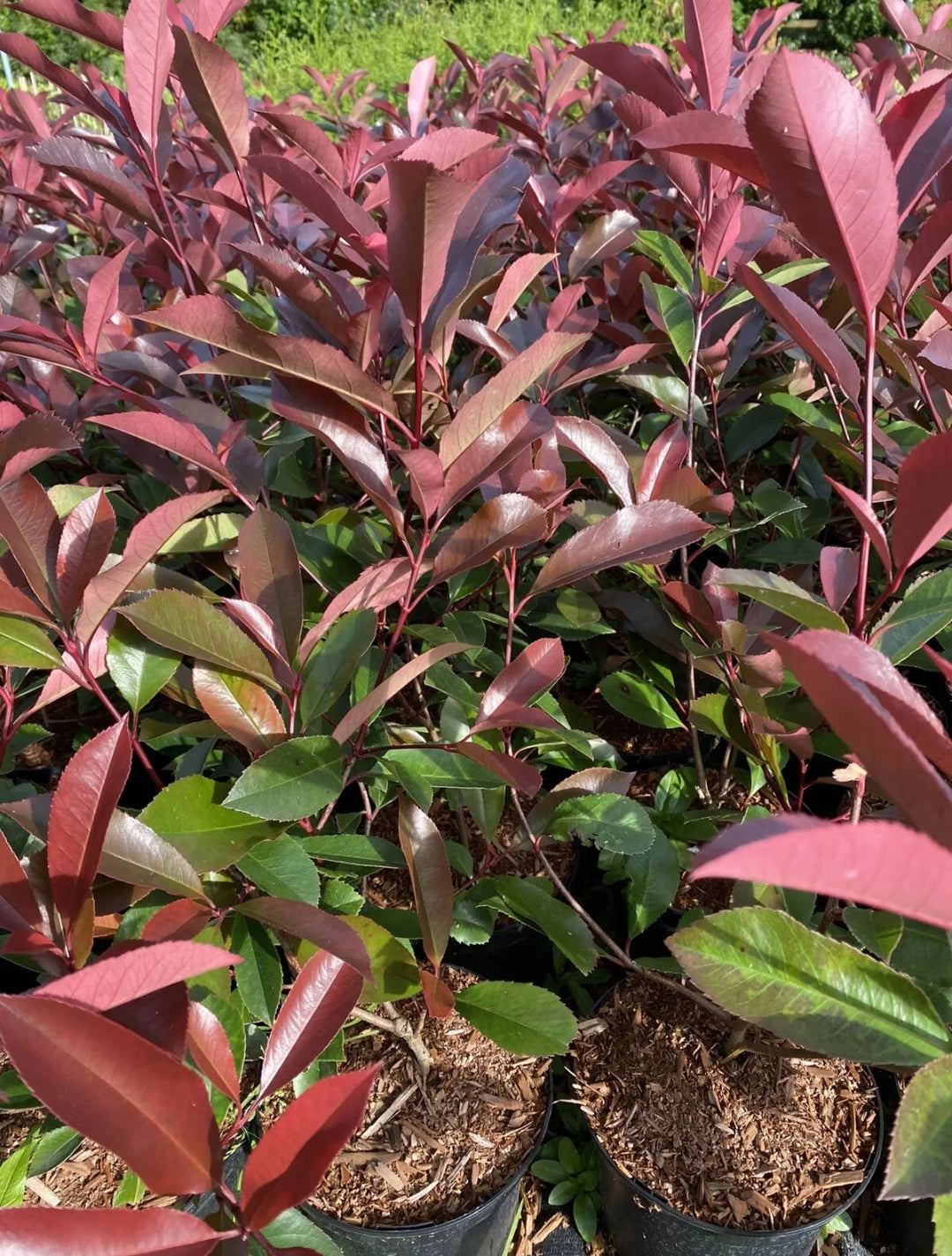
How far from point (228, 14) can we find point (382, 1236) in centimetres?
162

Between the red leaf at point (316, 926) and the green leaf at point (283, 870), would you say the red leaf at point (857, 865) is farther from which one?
the green leaf at point (283, 870)

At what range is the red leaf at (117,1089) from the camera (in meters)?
0.46

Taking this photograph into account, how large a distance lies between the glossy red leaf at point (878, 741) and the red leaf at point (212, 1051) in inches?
19.8

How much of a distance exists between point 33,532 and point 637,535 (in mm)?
593

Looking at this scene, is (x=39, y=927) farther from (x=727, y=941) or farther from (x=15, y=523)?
(x=727, y=941)

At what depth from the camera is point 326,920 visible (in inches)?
26.4

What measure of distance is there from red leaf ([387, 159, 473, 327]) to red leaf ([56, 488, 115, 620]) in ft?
1.14

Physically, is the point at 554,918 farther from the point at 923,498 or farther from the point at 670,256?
the point at 670,256

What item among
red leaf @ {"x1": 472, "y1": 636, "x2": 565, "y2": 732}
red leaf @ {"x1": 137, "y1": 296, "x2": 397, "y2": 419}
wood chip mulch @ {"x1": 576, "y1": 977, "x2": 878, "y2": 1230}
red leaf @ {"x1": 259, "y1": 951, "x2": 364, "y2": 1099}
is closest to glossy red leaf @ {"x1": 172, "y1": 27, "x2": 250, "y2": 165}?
red leaf @ {"x1": 137, "y1": 296, "x2": 397, "y2": 419}

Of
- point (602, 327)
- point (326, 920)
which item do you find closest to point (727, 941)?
point (326, 920)

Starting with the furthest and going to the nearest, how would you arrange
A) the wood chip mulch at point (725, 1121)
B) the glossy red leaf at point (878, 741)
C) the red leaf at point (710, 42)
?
the wood chip mulch at point (725, 1121), the red leaf at point (710, 42), the glossy red leaf at point (878, 741)

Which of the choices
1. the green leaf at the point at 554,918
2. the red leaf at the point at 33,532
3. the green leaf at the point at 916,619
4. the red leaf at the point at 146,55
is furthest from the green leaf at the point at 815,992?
the red leaf at the point at 146,55

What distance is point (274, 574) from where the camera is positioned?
85 centimetres

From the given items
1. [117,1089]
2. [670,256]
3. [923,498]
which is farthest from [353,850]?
[670,256]
